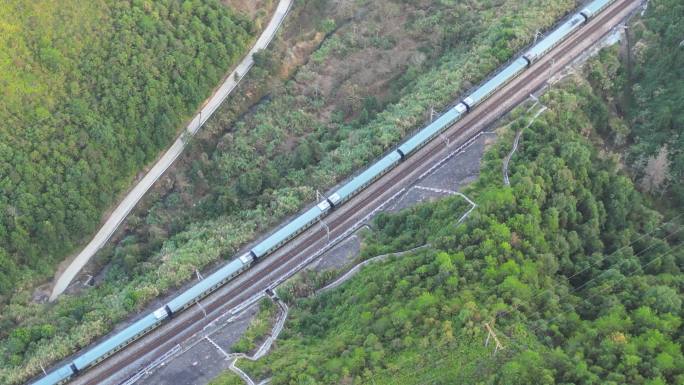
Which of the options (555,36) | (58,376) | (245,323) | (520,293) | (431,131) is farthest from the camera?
(555,36)

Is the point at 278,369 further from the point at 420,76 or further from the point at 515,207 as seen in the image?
the point at 420,76

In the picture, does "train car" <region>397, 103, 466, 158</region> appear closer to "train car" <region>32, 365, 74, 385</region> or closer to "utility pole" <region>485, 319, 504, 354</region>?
"utility pole" <region>485, 319, 504, 354</region>

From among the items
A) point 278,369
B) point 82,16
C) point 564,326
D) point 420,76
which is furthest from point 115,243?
point 564,326

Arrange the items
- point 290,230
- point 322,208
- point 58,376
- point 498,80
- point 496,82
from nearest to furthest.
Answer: point 58,376
point 290,230
point 322,208
point 496,82
point 498,80

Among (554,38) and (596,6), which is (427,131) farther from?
(596,6)

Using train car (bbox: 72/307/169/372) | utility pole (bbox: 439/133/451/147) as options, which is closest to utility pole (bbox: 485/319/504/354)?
utility pole (bbox: 439/133/451/147)

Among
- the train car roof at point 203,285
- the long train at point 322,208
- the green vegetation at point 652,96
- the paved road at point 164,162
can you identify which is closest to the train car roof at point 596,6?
the long train at point 322,208

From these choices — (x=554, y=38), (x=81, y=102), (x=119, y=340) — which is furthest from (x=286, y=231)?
(x=554, y=38)
